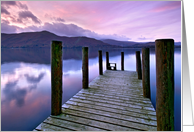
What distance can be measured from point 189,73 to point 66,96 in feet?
22.1

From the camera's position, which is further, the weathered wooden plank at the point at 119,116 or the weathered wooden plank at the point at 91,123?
the weathered wooden plank at the point at 119,116

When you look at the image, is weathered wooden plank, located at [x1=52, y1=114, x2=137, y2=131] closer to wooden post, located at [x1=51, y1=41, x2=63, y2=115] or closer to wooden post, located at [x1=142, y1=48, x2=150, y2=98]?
wooden post, located at [x1=51, y1=41, x2=63, y2=115]

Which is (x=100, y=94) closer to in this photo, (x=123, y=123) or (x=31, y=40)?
(x=123, y=123)

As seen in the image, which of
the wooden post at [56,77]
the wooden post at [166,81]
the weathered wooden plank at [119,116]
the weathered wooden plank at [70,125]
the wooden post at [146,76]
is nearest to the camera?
the wooden post at [166,81]

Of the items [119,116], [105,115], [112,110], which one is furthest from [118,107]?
[105,115]

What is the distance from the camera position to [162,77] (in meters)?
2.11

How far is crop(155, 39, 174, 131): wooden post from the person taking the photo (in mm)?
2059

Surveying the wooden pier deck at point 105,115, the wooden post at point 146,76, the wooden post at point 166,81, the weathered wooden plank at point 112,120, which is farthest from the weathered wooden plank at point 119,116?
the wooden post at point 146,76

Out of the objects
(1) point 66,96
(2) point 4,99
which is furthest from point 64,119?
(2) point 4,99

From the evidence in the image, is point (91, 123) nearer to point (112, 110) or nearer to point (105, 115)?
point (105, 115)

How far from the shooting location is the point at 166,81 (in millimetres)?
2084

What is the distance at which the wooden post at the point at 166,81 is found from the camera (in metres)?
2.06

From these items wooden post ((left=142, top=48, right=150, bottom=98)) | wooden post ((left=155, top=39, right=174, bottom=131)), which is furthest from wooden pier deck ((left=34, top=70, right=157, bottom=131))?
wooden post ((left=155, top=39, right=174, bottom=131))

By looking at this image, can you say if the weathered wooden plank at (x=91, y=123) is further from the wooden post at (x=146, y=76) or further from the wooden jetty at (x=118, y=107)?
the wooden post at (x=146, y=76)
